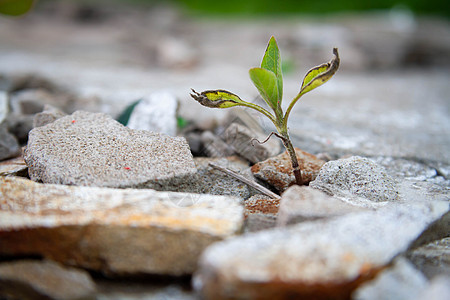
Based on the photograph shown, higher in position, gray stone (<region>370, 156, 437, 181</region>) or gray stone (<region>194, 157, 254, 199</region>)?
gray stone (<region>370, 156, 437, 181</region>)

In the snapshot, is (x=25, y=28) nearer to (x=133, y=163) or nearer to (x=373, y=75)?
(x=373, y=75)

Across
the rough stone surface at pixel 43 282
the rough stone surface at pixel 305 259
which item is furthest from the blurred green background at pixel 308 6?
the rough stone surface at pixel 43 282

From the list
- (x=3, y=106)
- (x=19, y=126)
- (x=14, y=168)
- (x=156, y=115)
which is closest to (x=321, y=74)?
(x=156, y=115)

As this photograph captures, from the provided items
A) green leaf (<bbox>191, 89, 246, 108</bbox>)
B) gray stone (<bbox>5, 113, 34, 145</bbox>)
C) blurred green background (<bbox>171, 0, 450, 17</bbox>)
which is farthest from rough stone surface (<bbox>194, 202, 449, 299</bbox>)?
blurred green background (<bbox>171, 0, 450, 17</bbox>)

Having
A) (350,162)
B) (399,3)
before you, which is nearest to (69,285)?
(350,162)

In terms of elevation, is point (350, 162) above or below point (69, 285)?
above

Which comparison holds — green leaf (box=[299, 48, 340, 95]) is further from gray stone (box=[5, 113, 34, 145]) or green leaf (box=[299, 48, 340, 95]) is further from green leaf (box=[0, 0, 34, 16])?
green leaf (box=[0, 0, 34, 16])
